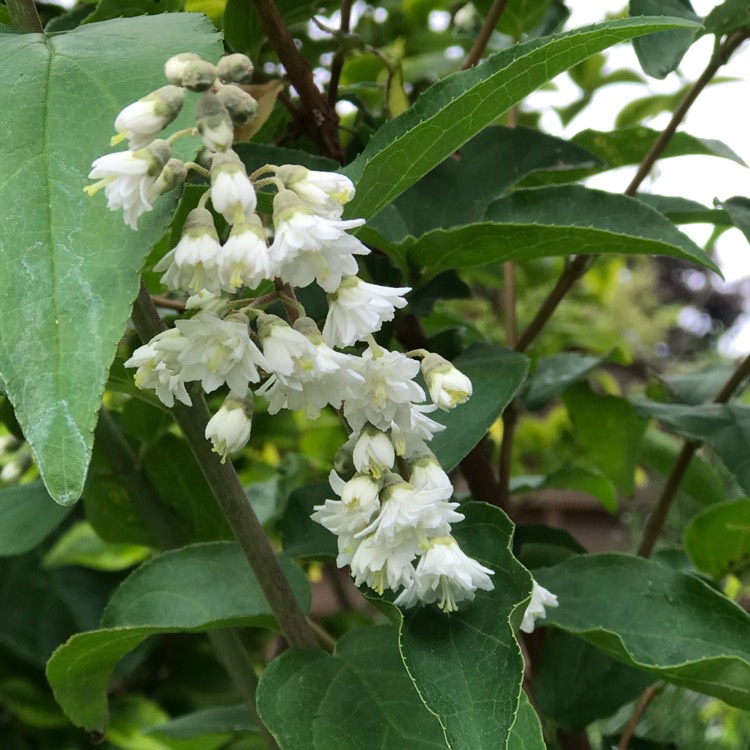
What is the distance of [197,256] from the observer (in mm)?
365

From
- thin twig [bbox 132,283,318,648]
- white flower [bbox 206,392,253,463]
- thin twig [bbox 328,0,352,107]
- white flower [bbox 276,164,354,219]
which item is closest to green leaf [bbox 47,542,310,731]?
thin twig [bbox 132,283,318,648]

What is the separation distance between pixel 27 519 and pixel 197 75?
469 millimetres

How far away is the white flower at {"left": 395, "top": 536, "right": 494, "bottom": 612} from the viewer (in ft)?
1.33

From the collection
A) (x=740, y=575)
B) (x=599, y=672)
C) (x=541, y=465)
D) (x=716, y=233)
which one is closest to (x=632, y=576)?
(x=599, y=672)

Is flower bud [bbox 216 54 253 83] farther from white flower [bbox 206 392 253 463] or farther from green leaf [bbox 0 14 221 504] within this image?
white flower [bbox 206 392 253 463]

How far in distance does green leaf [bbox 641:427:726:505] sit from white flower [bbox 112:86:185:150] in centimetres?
69

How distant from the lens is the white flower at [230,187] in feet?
1.17

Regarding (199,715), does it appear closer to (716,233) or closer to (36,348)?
(36,348)

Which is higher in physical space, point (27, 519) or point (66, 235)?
point (66, 235)

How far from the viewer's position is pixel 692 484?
3.06 feet

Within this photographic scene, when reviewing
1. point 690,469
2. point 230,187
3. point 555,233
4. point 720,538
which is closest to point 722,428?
point 720,538

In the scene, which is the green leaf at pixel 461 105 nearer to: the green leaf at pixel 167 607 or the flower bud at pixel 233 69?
the flower bud at pixel 233 69

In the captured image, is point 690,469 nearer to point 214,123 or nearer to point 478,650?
point 478,650

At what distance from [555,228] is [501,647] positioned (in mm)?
225
